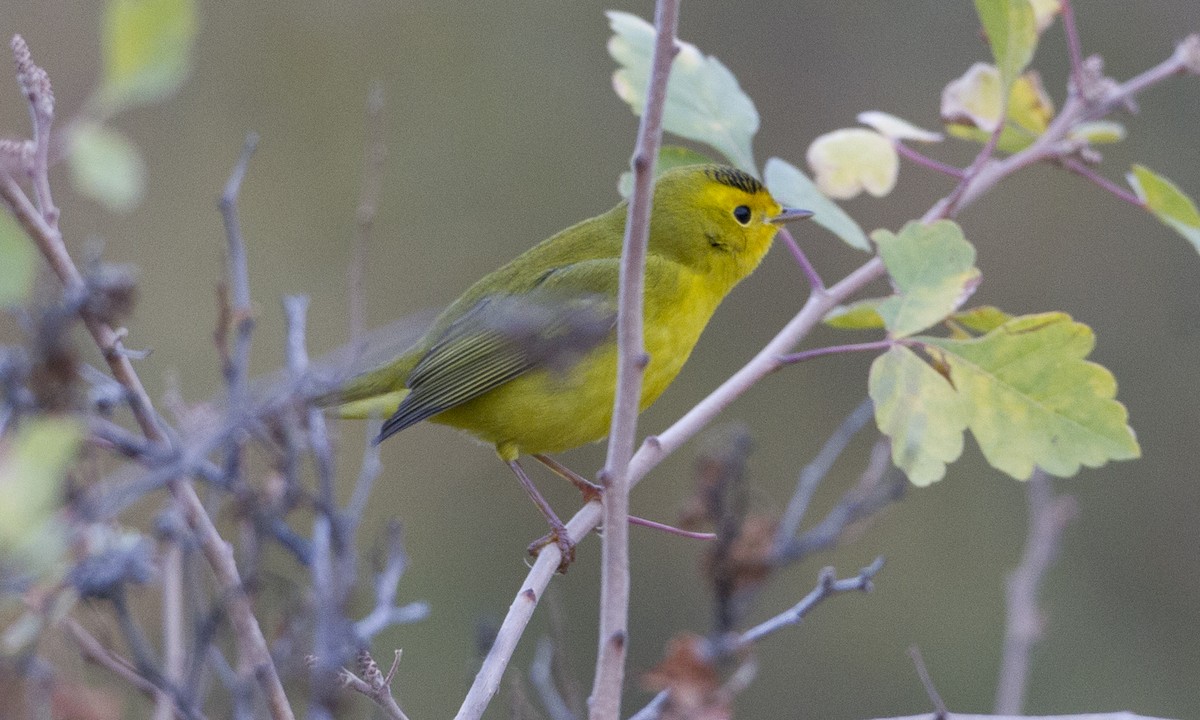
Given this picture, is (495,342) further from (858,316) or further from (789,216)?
(858,316)

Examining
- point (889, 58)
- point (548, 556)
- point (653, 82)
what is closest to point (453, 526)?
point (889, 58)

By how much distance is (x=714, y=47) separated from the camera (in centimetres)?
793

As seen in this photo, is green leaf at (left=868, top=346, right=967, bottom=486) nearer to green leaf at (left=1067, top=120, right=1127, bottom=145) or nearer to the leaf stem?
the leaf stem

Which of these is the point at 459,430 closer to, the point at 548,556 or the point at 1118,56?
the point at 548,556

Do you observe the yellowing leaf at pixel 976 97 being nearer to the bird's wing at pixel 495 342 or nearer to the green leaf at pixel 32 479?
the bird's wing at pixel 495 342

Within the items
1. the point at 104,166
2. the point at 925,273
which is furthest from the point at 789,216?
the point at 104,166

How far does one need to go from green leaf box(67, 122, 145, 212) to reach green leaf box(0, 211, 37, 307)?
1.9 inches

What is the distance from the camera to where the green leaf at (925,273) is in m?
1.95

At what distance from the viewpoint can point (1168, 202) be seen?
2.30 metres

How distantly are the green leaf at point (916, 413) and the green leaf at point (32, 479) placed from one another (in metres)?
1.34

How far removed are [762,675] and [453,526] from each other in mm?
1887

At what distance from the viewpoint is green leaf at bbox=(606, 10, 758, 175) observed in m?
2.49

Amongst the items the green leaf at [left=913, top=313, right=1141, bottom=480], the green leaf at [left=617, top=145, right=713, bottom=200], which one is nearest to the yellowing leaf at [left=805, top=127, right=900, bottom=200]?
the green leaf at [left=617, top=145, right=713, bottom=200]

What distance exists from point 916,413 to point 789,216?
170cm
